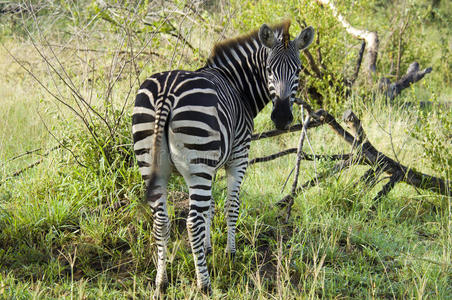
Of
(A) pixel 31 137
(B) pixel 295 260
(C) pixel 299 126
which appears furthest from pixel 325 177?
(A) pixel 31 137

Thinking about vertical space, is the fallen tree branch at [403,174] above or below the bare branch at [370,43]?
below

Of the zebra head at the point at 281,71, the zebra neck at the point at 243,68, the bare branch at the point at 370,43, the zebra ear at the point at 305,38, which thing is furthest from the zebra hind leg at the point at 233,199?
the bare branch at the point at 370,43

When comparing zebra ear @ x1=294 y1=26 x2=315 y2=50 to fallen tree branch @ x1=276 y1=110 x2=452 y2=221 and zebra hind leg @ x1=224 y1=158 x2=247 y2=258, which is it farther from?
zebra hind leg @ x1=224 y1=158 x2=247 y2=258

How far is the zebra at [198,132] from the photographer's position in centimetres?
313

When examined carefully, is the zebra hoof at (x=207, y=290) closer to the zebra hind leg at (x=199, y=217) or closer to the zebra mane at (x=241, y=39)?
the zebra hind leg at (x=199, y=217)

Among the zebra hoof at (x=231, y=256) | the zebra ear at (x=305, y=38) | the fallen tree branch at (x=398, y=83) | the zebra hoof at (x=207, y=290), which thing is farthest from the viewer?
the fallen tree branch at (x=398, y=83)

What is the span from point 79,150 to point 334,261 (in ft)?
9.58

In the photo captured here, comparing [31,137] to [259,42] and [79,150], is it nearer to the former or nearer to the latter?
[79,150]

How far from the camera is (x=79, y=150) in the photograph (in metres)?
4.77

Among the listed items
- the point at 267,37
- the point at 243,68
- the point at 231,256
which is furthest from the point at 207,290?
the point at 267,37

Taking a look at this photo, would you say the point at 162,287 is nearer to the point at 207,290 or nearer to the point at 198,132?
the point at 207,290

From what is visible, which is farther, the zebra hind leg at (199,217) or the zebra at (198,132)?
the zebra hind leg at (199,217)

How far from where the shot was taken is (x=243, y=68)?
4.36 m

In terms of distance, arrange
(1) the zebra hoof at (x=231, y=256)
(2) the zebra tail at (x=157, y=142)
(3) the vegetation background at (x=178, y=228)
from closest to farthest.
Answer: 1. (2) the zebra tail at (x=157, y=142)
2. (3) the vegetation background at (x=178, y=228)
3. (1) the zebra hoof at (x=231, y=256)
